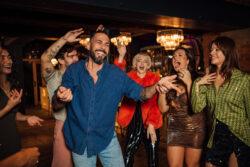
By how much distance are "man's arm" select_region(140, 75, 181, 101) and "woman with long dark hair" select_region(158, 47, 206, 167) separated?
43 cm

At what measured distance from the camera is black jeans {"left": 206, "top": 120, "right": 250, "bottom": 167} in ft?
5.63

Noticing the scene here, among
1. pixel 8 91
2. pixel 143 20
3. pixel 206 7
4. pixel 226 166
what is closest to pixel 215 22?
pixel 206 7

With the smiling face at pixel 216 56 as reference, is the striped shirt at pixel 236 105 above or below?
below

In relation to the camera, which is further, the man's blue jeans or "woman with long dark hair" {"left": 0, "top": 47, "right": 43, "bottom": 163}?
the man's blue jeans

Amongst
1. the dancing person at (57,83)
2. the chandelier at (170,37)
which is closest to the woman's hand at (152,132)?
the dancing person at (57,83)

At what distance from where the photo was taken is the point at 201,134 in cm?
209

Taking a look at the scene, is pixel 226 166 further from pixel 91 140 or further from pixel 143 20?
pixel 143 20

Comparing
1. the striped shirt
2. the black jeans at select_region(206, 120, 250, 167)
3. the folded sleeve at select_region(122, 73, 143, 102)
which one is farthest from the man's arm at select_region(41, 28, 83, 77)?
the black jeans at select_region(206, 120, 250, 167)

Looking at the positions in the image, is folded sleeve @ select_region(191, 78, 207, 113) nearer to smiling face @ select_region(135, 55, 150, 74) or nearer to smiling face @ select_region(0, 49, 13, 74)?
smiling face @ select_region(135, 55, 150, 74)

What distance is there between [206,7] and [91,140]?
3.97 meters

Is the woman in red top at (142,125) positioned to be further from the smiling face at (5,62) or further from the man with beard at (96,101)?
the smiling face at (5,62)

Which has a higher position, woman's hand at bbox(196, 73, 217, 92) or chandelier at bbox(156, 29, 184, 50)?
chandelier at bbox(156, 29, 184, 50)

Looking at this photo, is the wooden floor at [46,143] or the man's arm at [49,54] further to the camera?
the wooden floor at [46,143]

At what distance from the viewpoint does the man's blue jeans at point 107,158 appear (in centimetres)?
161
